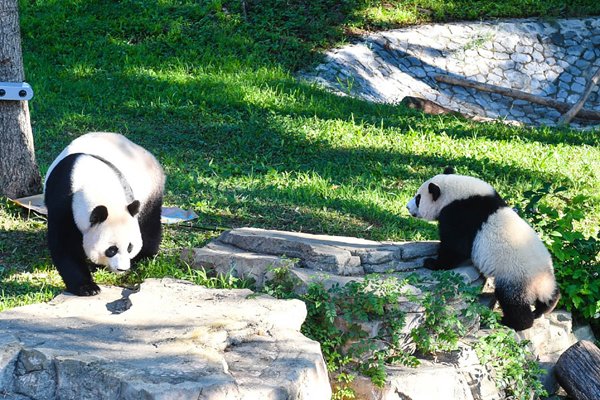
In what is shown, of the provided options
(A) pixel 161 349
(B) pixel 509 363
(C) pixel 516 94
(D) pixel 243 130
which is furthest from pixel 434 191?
(C) pixel 516 94

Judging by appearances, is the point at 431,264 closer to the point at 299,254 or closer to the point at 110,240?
the point at 299,254

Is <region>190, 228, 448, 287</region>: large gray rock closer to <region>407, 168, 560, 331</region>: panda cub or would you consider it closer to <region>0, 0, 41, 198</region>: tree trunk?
<region>407, 168, 560, 331</region>: panda cub

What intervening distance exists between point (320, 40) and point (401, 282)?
26.5 feet

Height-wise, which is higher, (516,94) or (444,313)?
(444,313)

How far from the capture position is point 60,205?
4824 millimetres

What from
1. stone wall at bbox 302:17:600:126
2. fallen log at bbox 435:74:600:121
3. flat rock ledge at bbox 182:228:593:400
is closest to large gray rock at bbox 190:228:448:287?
flat rock ledge at bbox 182:228:593:400

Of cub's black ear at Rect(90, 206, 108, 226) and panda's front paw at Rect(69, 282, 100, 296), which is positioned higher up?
cub's black ear at Rect(90, 206, 108, 226)

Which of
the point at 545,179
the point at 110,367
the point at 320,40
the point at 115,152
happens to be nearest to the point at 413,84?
the point at 320,40

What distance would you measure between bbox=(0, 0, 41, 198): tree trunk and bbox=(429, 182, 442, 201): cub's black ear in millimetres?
3119

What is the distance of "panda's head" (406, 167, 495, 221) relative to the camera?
571 cm

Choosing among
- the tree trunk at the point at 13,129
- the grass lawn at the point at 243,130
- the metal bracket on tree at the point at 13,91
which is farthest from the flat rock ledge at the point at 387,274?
the metal bracket on tree at the point at 13,91

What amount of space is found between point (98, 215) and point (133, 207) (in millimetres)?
272

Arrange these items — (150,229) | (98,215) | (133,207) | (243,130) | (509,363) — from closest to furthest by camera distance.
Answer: (98,215), (133,207), (509,363), (150,229), (243,130)

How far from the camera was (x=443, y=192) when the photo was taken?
5.83 metres
